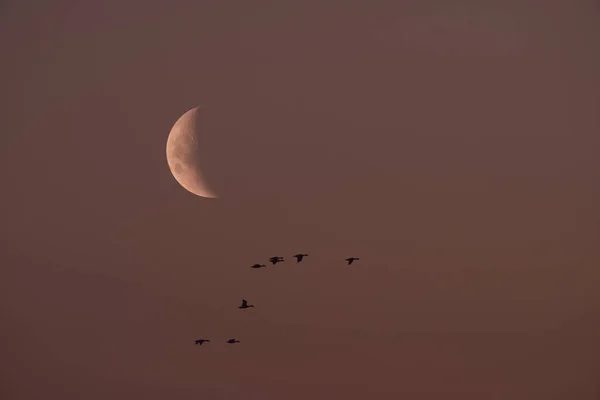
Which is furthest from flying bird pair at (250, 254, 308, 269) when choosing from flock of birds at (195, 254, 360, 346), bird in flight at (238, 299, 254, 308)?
bird in flight at (238, 299, 254, 308)

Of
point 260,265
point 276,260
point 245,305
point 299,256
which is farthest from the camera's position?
point 260,265

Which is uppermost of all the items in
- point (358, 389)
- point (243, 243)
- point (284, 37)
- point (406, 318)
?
point (284, 37)

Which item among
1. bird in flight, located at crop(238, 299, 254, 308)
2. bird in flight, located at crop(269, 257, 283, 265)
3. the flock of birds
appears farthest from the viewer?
bird in flight, located at crop(238, 299, 254, 308)

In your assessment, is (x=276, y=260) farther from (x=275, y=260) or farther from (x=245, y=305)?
(x=245, y=305)

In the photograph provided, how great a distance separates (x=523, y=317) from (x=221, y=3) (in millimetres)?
10672

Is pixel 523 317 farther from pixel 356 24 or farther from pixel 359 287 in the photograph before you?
pixel 356 24

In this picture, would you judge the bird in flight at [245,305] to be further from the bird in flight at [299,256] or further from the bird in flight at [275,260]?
the bird in flight at [299,256]

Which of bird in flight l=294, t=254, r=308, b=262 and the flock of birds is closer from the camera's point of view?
bird in flight l=294, t=254, r=308, b=262

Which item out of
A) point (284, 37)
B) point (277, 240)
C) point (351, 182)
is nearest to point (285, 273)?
point (277, 240)

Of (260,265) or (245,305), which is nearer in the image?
(245,305)

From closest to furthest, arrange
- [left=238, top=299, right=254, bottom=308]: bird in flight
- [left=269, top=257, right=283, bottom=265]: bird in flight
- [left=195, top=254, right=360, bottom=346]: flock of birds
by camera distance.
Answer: [left=269, top=257, right=283, bottom=265]: bird in flight, [left=195, top=254, right=360, bottom=346]: flock of birds, [left=238, top=299, right=254, bottom=308]: bird in flight

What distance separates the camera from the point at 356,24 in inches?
1034

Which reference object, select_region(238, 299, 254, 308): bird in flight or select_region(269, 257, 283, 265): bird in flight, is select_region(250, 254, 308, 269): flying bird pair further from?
select_region(238, 299, 254, 308): bird in flight

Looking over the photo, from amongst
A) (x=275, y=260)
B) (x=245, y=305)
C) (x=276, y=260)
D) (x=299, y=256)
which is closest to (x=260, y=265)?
(x=276, y=260)
